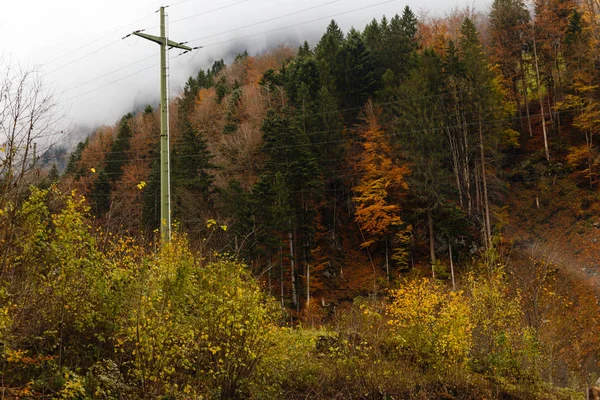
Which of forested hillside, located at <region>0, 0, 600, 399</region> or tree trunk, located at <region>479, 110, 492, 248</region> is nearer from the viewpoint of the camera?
forested hillside, located at <region>0, 0, 600, 399</region>

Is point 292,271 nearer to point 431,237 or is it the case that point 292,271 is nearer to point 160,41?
point 431,237

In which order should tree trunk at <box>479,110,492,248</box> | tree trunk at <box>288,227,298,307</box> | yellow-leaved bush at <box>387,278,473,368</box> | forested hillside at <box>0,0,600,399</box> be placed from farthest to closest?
tree trunk at <box>479,110,492,248</box> → tree trunk at <box>288,227,298,307</box> → yellow-leaved bush at <box>387,278,473,368</box> → forested hillside at <box>0,0,600,399</box>

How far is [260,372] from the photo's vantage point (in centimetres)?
593

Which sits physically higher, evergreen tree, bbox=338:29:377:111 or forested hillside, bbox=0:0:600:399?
evergreen tree, bbox=338:29:377:111

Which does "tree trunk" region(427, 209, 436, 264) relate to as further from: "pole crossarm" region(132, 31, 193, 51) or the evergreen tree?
"pole crossarm" region(132, 31, 193, 51)

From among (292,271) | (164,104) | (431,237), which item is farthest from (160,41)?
(431,237)

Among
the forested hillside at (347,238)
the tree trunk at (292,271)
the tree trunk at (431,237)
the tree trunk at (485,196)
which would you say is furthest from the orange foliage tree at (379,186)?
the tree trunk at (485,196)

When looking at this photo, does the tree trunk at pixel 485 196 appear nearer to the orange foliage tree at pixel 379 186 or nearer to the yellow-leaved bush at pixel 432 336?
the orange foliage tree at pixel 379 186

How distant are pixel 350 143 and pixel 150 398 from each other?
28.1 meters

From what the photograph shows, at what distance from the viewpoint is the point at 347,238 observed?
31.0m

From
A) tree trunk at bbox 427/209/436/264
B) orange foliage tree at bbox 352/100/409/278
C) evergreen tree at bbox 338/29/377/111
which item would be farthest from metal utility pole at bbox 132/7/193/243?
evergreen tree at bbox 338/29/377/111

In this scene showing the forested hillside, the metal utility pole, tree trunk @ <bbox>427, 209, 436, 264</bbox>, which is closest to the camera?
the forested hillside

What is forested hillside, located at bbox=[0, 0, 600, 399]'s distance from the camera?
5.25m

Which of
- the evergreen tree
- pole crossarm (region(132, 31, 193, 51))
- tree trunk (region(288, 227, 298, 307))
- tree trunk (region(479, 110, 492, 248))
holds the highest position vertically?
the evergreen tree
